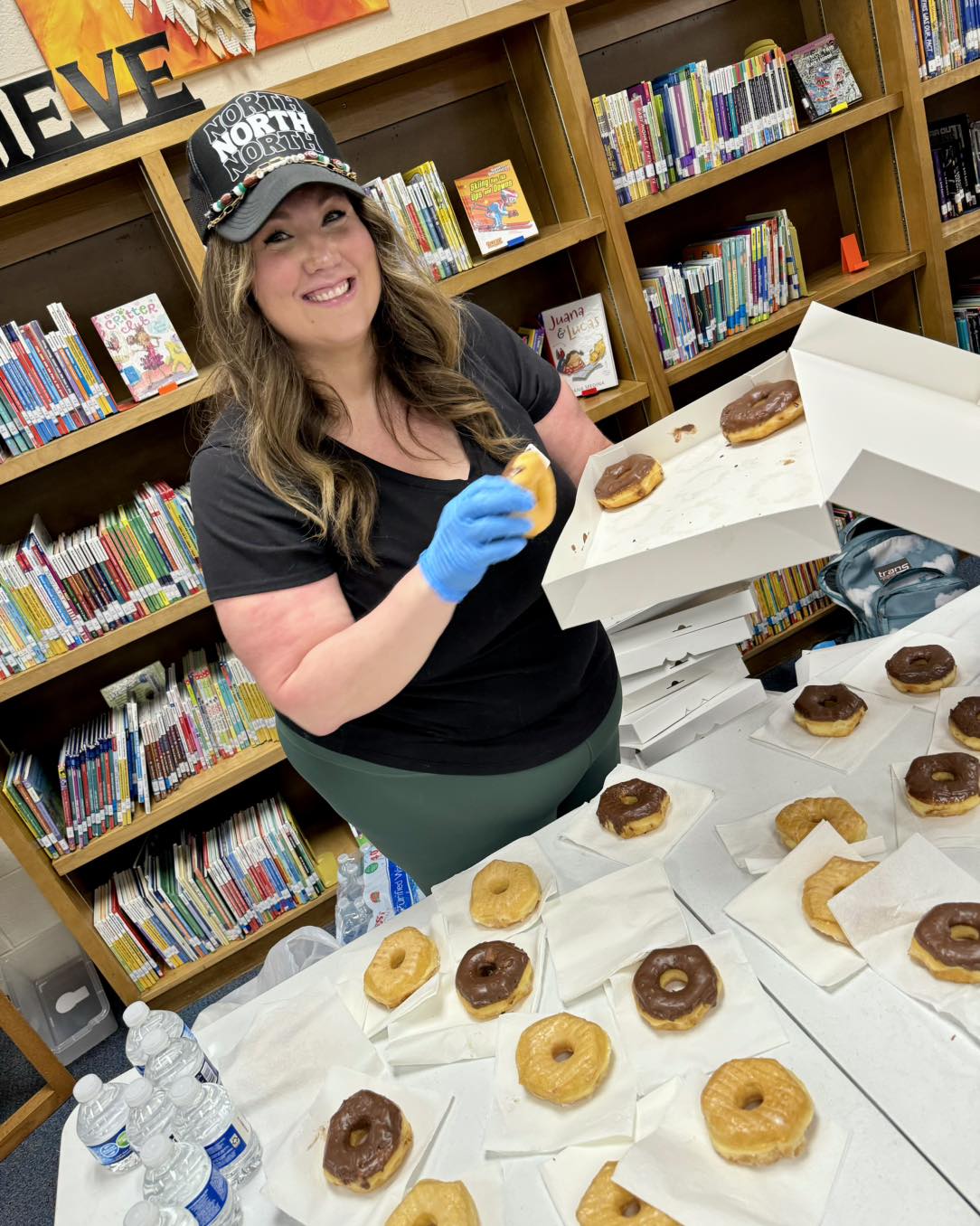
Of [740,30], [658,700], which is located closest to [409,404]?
[658,700]

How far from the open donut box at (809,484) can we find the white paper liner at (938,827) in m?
0.45

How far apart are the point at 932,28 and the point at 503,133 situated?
1327 millimetres

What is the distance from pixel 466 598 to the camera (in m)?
1.33

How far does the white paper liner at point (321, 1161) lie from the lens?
3.18 feet

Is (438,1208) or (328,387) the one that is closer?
(438,1208)

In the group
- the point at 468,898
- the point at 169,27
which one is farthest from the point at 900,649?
the point at 169,27

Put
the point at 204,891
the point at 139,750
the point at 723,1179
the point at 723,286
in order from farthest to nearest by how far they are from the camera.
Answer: the point at 723,286 → the point at 204,891 → the point at 139,750 → the point at 723,1179

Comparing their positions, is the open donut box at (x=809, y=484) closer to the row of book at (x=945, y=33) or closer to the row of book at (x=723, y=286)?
the row of book at (x=723, y=286)

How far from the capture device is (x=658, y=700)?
2.42 metres

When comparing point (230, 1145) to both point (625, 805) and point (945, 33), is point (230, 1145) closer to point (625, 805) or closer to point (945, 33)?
point (625, 805)

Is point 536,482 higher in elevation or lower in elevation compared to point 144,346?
lower

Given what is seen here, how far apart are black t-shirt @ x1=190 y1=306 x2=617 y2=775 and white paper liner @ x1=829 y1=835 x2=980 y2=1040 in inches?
20.5

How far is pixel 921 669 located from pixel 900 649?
101 millimetres

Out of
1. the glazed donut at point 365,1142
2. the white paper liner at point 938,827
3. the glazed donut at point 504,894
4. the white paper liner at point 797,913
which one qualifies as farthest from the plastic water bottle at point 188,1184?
the white paper liner at point 938,827
